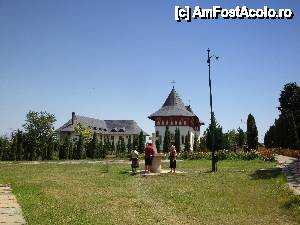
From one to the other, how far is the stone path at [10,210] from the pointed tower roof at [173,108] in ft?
193

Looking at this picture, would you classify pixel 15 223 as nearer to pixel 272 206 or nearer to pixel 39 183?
pixel 272 206

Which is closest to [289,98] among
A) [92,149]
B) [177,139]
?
[177,139]

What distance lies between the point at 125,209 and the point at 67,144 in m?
49.1

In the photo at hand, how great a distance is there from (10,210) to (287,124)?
48.3m

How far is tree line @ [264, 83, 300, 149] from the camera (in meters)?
53.5

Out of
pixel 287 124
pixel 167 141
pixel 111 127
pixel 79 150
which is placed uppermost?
pixel 111 127

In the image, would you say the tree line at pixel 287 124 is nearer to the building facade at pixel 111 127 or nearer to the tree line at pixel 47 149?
the tree line at pixel 47 149

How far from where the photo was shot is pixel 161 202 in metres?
14.5

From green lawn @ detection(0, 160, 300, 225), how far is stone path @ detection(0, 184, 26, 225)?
0.26 meters

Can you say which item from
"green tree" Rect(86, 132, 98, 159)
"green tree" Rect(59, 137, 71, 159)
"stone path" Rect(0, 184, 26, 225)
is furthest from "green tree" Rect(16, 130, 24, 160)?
"stone path" Rect(0, 184, 26, 225)

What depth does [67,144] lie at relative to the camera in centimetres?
6084

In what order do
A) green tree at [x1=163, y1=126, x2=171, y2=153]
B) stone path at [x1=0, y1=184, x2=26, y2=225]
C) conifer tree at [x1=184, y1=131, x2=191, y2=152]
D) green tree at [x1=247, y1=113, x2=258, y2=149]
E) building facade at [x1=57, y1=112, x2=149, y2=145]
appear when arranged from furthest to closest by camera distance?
1. building facade at [x1=57, y1=112, x2=149, y2=145]
2. green tree at [x1=163, y1=126, x2=171, y2=153]
3. conifer tree at [x1=184, y1=131, x2=191, y2=152]
4. green tree at [x1=247, y1=113, x2=258, y2=149]
5. stone path at [x1=0, y1=184, x2=26, y2=225]

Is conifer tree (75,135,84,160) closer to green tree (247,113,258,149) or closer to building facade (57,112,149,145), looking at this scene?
green tree (247,113,258,149)

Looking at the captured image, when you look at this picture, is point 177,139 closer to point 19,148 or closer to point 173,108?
point 173,108
